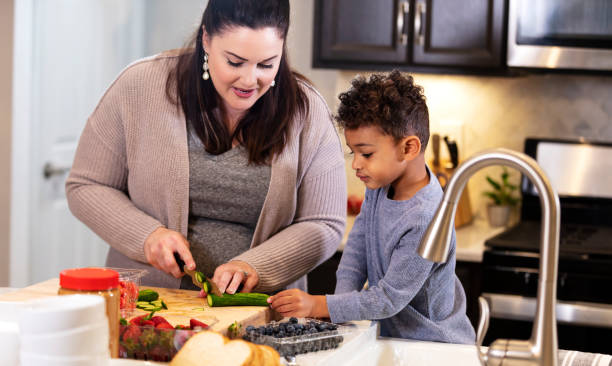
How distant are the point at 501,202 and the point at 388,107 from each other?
1844mm

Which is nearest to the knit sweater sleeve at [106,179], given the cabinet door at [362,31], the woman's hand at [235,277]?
the woman's hand at [235,277]

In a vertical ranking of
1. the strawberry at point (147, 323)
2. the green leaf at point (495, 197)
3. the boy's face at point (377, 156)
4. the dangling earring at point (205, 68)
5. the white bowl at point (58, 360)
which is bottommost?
the strawberry at point (147, 323)

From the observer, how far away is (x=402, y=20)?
3.00 m

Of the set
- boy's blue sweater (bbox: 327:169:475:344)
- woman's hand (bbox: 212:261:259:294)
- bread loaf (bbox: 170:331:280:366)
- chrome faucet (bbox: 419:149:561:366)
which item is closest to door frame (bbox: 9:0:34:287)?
woman's hand (bbox: 212:261:259:294)

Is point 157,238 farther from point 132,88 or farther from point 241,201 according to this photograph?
point 132,88

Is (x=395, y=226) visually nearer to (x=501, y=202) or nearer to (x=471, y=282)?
(x=471, y=282)

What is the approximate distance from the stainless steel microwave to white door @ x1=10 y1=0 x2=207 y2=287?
4.38ft

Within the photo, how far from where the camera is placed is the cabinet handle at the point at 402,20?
9.82 feet

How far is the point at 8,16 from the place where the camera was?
10.5ft


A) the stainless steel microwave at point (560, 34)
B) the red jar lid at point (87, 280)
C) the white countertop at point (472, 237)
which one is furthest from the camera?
the stainless steel microwave at point (560, 34)

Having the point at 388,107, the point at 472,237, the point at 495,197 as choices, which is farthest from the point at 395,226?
the point at 495,197

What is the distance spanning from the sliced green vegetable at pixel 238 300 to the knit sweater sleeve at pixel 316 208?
202 mm

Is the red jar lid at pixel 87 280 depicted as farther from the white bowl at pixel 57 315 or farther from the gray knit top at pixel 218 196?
the gray knit top at pixel 218 196

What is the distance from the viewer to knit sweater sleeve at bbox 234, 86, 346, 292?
1.76m
